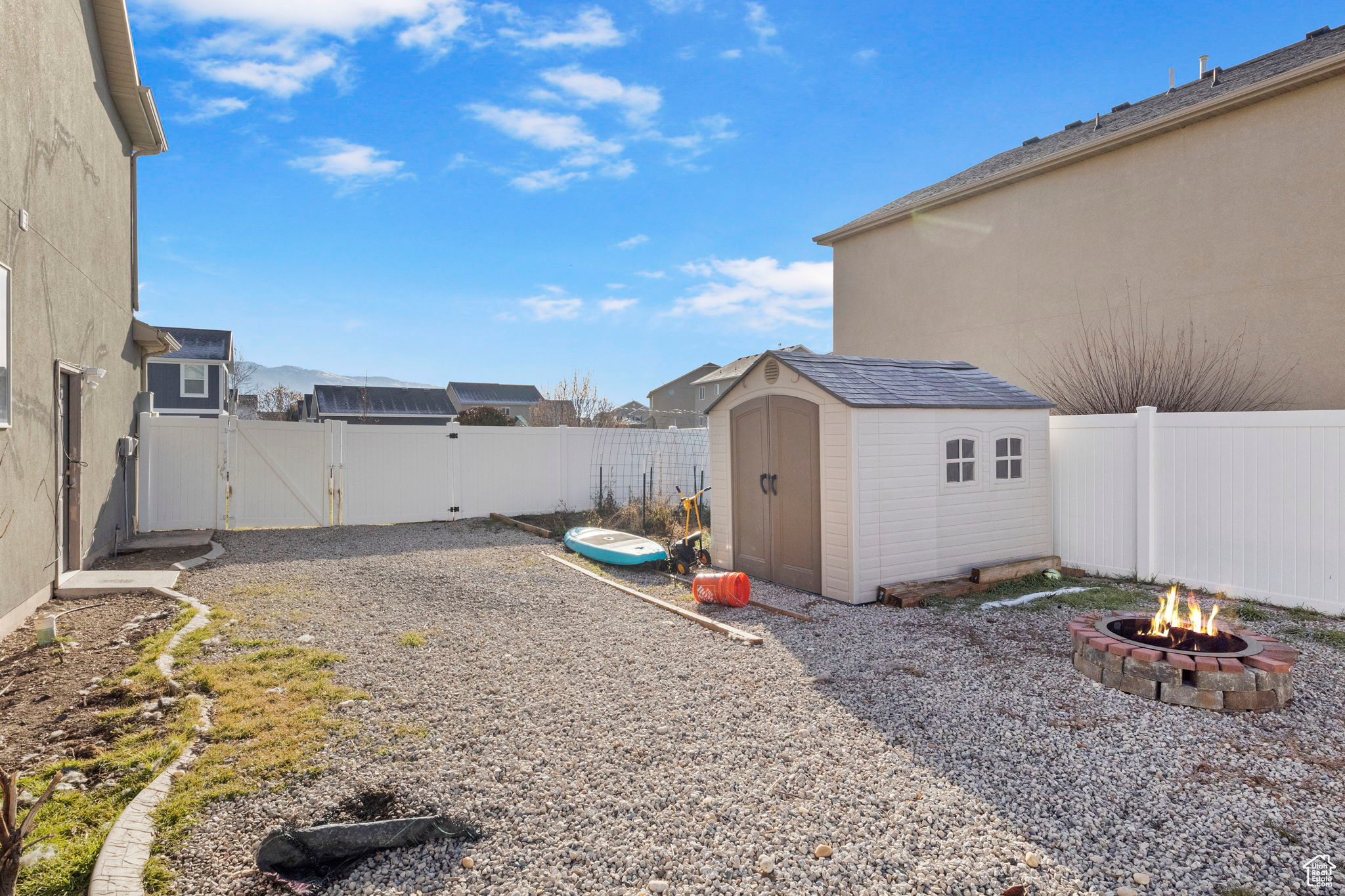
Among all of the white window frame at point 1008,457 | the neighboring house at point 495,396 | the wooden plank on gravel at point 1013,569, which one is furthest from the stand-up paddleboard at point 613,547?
the neighboring house at point 495,396

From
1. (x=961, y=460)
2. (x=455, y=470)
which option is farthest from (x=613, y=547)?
(x=455, y=470)

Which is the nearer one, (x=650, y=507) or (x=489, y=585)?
(x=489, y=585)

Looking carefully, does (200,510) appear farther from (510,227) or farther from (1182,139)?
(1182,139)

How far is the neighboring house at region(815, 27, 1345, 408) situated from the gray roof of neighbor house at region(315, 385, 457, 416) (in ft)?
113

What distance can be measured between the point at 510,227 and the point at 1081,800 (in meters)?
16.0

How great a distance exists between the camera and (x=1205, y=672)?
13.1 feet

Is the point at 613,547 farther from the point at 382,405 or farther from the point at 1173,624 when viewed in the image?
the point at 382,405

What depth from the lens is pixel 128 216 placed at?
32.7 ft

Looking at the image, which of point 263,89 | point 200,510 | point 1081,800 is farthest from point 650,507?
point 1081,800

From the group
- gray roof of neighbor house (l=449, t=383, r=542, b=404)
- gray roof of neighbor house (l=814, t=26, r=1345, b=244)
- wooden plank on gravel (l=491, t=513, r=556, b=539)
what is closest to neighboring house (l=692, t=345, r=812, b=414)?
gray roof of neighbor house (l=449, t=383, r=542, b=404)

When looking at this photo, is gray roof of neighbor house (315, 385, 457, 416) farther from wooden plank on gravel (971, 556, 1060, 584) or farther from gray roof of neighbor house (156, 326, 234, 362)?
wooden plank on gravel (971, 556, 1060, 584)

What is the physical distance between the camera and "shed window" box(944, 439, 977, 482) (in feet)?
23.9

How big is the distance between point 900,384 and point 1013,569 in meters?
2.49

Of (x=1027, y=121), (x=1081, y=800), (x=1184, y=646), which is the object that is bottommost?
(x=1081, y=800)
